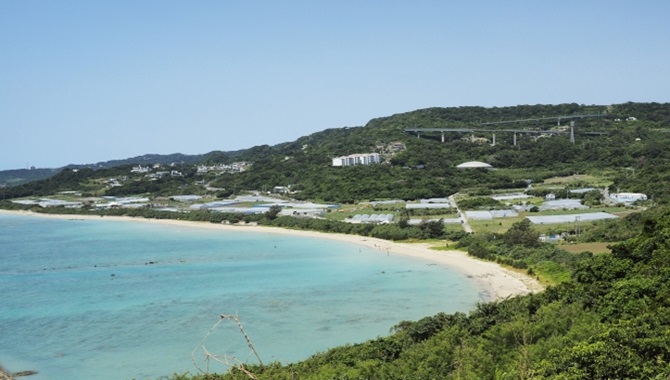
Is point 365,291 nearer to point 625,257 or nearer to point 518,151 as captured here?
point 625,257

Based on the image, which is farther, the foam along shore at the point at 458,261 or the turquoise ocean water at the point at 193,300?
the foam along shore at the point at 458,261

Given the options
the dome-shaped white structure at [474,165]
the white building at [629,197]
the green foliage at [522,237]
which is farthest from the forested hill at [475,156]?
the green foliage at [522,237]

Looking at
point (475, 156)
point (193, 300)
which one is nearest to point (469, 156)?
point (475, 156)

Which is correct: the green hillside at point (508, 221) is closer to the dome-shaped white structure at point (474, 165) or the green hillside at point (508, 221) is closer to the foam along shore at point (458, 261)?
→ the foam along shore at point (458, 261)

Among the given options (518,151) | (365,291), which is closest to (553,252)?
(365,291)

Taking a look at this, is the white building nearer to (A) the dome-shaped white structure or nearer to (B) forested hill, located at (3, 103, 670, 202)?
(B) forested hill, located at (3, 103, 670, 202)
